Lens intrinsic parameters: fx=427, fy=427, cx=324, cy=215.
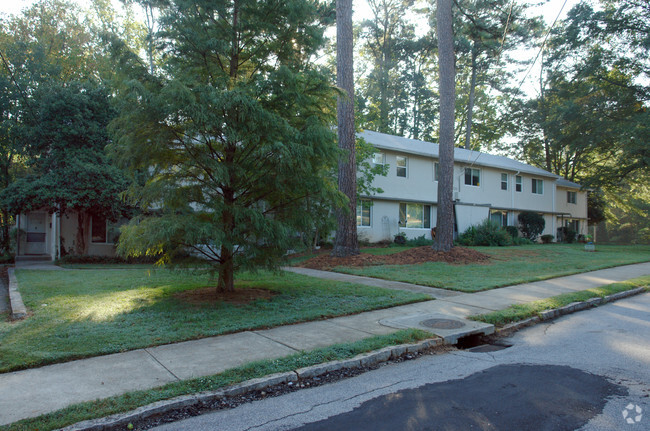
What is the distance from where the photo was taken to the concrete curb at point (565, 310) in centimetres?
700

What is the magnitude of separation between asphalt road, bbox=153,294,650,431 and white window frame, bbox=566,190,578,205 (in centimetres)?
3568

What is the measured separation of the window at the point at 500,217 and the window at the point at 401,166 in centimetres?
862

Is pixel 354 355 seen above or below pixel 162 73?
below

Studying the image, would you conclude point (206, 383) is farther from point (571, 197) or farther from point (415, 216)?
point (571, 197)

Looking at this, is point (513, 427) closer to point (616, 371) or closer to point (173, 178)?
point (616, 371)

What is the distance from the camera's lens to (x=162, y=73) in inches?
332

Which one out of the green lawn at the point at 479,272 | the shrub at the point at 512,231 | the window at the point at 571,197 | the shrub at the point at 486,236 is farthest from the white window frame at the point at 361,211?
the window at the point at 571,197

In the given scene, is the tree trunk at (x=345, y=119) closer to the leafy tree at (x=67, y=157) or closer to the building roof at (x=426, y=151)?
the building roof at (x=426, y=151)

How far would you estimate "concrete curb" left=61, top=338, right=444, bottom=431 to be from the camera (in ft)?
11.8

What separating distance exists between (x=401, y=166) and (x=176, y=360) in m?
21.6

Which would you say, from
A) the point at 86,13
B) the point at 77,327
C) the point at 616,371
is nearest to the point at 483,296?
the point at 616,371

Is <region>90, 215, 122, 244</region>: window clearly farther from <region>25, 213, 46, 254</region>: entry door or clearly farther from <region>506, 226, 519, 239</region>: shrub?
<region>506, 226, 519, 239</region>: shrub

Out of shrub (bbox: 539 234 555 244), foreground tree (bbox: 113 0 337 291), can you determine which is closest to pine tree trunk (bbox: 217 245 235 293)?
foreground tree (bbox: 113 0 337 291)

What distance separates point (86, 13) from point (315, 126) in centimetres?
2675
